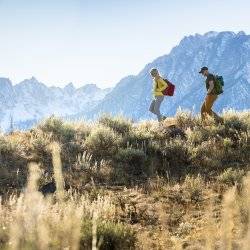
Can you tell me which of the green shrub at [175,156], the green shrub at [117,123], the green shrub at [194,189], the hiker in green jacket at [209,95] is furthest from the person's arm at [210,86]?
the green shrub at [194,189]

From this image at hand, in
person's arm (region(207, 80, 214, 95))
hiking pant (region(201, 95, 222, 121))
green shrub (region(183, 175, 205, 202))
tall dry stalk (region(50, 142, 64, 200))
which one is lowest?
green shrub (region(183, 175, 205, 202))

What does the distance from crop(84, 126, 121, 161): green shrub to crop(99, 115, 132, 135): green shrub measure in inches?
51.0

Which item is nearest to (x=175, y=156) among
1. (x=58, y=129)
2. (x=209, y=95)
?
(x=58, y=129)

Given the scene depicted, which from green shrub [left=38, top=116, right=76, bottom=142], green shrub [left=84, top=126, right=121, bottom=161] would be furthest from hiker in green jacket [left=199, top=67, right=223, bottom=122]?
green shrub [left=38, top=116, right=76, bottom=142]

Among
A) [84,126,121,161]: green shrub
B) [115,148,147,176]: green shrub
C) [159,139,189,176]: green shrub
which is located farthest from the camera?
[84,126,121,161]: green shrub

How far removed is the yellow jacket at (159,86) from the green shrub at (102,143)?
4313 mm

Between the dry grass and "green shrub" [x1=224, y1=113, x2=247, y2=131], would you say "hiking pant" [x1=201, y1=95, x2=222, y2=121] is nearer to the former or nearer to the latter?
the dry grass

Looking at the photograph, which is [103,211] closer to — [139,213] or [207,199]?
[139,213]

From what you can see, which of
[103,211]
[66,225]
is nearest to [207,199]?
[103,211]

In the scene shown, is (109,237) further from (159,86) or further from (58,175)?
(159,86)

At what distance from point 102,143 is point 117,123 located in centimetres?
270

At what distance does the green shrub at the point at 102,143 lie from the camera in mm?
14953

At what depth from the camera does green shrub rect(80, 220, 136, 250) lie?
6.66 meters

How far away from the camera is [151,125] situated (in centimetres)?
1873
